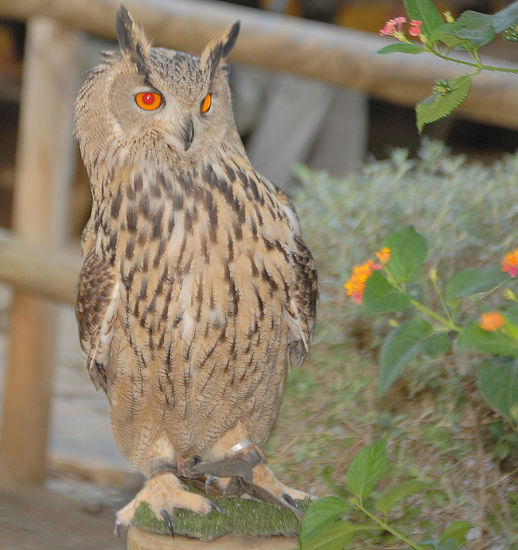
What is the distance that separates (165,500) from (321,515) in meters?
0.41

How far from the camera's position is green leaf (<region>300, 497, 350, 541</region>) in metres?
1.53

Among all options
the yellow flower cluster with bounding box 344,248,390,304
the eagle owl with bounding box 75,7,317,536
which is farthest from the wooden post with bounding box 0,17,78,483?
the yellow flower cluster with bounding box 344,248,390,304

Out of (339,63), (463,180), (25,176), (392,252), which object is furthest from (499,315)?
(25,176)

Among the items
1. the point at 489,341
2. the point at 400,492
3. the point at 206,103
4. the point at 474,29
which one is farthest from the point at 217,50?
the point at 400,492

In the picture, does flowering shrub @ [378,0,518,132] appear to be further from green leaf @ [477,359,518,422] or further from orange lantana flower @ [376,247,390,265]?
green leaf @ [477,359,518,422]

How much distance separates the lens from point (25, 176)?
3.23 meters

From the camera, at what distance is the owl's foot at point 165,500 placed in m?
1.81

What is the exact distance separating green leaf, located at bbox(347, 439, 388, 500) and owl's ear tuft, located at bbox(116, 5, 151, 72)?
763mm

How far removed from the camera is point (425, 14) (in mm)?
1437

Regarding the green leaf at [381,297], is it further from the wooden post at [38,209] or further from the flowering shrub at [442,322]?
the wooden post at [38,209]

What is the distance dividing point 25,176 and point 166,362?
166cm

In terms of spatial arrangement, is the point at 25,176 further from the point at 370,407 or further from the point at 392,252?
the point at 392,252

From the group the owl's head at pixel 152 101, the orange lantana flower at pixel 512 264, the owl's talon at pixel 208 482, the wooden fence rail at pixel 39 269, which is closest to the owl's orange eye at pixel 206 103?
the owl's head at pixel 152 101

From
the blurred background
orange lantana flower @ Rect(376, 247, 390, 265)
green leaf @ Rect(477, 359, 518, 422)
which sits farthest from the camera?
the blurred background
